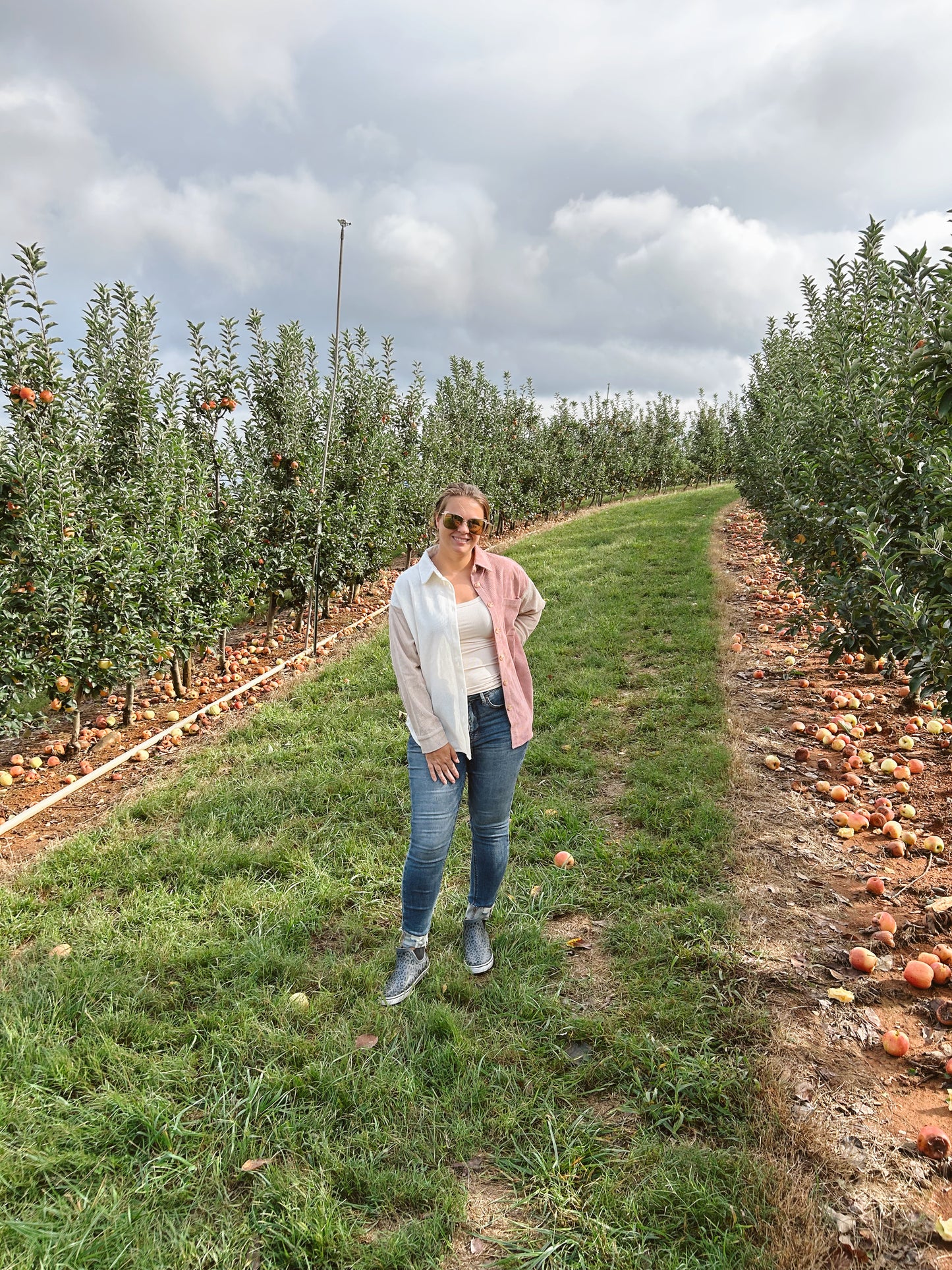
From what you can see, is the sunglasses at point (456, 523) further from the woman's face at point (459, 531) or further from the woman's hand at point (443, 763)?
the woman's hand at point (443, 763)

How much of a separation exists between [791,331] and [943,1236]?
15.4 meters

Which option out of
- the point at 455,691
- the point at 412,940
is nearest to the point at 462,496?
the point at 455,691

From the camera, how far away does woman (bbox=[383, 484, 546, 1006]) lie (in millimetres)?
2619

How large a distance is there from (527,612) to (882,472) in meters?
2.64

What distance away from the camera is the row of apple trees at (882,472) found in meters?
3.02

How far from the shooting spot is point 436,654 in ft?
8.52

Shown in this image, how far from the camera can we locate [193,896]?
352 cm

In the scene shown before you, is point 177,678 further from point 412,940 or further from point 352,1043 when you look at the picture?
point 352,1043

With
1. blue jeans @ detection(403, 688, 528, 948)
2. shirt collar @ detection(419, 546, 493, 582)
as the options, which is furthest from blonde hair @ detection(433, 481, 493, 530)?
blue jeans @ detection(403, 688, 528, 948)

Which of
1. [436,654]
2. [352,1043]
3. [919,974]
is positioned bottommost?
[352,1043]

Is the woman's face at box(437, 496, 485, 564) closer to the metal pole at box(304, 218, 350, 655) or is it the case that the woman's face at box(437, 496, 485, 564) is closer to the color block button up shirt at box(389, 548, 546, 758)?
the color block button up shirt at box(389, 548, 546, 758)

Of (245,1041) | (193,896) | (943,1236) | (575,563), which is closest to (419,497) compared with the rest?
(575,563)

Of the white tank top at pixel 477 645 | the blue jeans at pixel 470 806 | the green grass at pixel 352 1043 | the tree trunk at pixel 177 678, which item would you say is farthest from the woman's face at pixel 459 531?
the tree trunk at pixel 177 678

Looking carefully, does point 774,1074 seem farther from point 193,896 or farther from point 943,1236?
point 193,896
